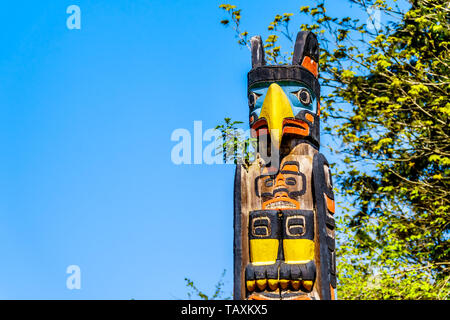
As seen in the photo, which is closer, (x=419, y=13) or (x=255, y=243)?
(x=255, y=243)

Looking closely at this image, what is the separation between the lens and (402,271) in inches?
617

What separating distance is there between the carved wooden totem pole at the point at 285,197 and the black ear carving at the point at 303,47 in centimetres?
2

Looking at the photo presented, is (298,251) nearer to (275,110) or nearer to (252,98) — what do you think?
(275,110)

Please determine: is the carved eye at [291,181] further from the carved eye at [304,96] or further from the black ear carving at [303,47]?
the black ear carving at [303,47]

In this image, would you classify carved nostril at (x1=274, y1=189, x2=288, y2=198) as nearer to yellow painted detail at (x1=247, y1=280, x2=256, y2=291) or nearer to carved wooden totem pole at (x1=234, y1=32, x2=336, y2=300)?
carved wooden totem pole at (x1=234, y1=32, x2=336, y2=300)

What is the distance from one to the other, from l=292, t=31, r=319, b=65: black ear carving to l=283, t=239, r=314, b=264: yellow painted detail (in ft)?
11.0

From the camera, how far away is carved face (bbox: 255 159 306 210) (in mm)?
11094

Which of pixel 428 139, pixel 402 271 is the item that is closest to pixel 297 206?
pixel 402 271

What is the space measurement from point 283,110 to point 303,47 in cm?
149

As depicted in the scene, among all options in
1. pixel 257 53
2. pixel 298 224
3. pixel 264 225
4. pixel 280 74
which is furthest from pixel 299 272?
pixel 257 53

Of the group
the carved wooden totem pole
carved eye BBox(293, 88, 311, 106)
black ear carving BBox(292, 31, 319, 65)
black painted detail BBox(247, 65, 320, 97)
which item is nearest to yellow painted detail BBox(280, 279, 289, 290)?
the carved wooden totem pole
